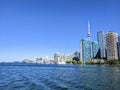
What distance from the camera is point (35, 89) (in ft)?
124

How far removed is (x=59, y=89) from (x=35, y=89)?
175 inches

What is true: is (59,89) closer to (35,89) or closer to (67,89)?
(67,89)

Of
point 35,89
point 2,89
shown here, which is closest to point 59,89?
point 35,89

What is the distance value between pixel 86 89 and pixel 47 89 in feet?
24.0

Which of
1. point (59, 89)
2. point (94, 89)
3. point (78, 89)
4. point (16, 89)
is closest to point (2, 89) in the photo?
point (16, 89)

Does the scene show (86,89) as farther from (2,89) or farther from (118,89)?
(2,89)

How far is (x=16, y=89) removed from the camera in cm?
3759

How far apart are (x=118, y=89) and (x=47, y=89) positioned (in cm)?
1330

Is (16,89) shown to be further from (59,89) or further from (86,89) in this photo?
(86,89)

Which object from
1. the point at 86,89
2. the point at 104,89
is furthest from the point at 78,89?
the point at 104,89

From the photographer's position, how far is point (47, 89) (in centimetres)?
3816

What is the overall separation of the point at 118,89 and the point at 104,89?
2.66 meters

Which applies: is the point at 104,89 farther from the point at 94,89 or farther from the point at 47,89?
the point at 47,89

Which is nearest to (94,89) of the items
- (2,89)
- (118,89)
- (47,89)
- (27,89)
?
(118,89)
